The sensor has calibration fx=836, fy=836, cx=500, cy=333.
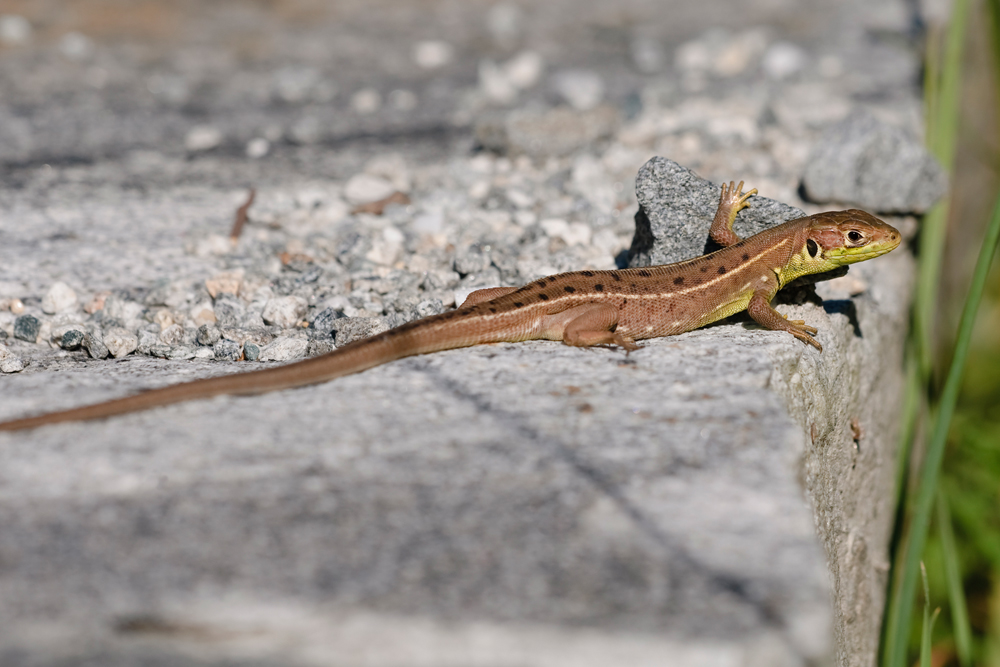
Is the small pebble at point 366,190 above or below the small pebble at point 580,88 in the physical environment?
below

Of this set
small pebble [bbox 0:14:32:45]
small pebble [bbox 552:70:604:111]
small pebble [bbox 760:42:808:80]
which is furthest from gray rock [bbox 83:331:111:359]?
small pebble [bbox 760:42:808:80]

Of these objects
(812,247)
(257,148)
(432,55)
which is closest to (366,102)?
(257,148)

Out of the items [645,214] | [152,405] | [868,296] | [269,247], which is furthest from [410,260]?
[868,296]

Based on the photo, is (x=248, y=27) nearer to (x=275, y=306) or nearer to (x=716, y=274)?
(x=275, y=306)

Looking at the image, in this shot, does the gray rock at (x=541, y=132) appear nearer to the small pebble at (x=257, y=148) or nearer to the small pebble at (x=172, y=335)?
the small pebble at (x=257, y=148)

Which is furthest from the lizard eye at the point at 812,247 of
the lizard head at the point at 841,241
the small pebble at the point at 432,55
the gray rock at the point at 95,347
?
the small pebble at the point at 432,55

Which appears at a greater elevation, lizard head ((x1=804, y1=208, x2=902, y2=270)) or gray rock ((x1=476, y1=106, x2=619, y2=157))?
gray rock ((x1=476, y1=106, x2=619, y2=157))

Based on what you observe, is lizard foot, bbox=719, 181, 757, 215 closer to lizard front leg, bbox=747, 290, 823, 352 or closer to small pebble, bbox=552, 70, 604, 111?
lizard front leg, bbox=747, 290, 823, 352
